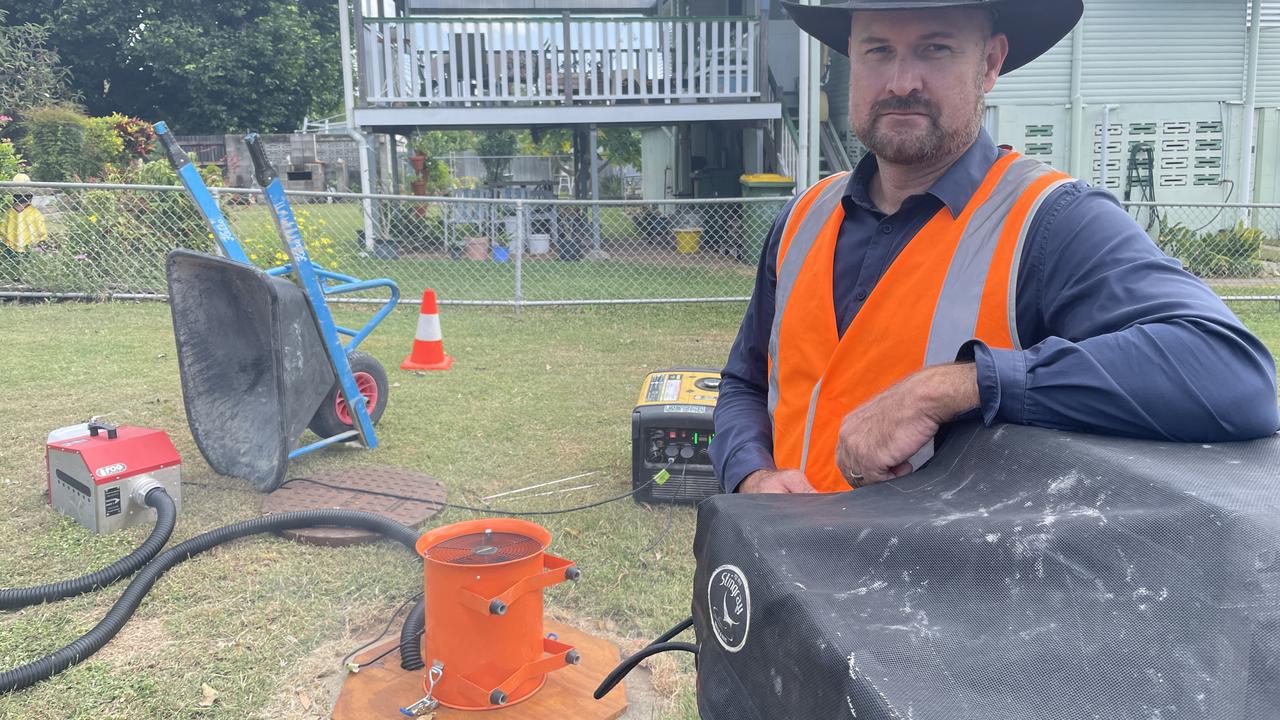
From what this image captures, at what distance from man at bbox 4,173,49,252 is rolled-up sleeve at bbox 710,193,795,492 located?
32.0 feet

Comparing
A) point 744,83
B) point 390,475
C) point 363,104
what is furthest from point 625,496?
point 744,83

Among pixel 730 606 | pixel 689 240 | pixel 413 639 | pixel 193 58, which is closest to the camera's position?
pixel 730 606

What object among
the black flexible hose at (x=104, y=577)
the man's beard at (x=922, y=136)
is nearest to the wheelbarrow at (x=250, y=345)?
the black flexible hose at (x=104, y=577)

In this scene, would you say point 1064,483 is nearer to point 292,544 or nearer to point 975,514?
point 975,514

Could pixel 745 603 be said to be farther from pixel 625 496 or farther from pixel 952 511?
pixel 625 496

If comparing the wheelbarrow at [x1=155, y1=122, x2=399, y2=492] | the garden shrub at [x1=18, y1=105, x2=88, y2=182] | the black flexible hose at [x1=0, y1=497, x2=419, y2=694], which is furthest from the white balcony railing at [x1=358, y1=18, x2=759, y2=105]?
the black flexible hose at [x1=0, y1=497, x2=419, y2=694]

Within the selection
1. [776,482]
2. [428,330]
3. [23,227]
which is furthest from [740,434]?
[23,227]

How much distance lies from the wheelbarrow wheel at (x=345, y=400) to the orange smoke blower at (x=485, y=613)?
2.40 m

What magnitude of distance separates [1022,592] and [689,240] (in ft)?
40.9

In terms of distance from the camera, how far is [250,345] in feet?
16.1

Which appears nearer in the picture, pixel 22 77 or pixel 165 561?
pixel 165 561

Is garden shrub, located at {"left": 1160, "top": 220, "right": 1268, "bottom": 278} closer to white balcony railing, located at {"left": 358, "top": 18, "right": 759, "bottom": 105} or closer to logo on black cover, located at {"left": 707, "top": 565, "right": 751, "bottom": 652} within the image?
white balcony railing, located at {"left": 358, "top": 18, "right": 759, "bottom": 105}

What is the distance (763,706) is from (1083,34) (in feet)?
47.1

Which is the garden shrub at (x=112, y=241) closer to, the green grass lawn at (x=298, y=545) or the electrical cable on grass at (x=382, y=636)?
the green grass lawn at (x=298, y=545)
